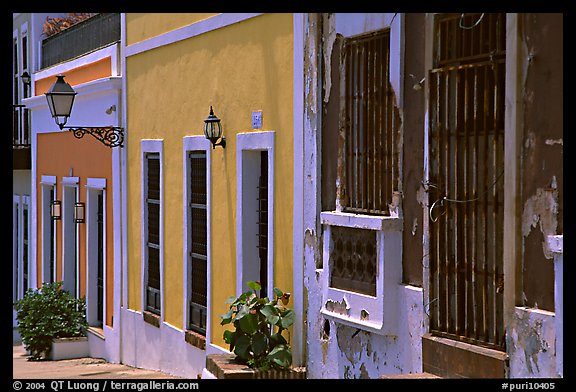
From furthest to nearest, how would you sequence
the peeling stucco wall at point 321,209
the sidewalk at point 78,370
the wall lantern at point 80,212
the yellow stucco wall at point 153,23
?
the wall lantern at point 80,212 < the sidewalk at point 78,370 < the yellow stucco wall at point 153,23 < the peeling stucco wall at point 321,209

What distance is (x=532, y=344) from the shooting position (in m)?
6.62

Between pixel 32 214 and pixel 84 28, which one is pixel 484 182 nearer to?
pixel 84 28

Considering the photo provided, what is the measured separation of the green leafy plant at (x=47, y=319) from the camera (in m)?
15.9

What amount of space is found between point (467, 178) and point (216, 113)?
4.58 meters

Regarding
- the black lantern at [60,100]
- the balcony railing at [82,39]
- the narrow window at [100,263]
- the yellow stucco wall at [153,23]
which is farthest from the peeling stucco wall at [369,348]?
the narrow window at [100,263]

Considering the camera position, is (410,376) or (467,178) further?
(410,376)

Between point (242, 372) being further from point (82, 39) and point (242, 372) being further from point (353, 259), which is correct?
point (82, 39)

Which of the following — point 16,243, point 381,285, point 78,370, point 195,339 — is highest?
point 381,285

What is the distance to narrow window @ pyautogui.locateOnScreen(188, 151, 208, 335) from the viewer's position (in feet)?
39.4

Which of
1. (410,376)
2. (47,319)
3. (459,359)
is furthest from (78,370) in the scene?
(459,359)

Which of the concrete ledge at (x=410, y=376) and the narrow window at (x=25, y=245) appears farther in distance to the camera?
the narrow window at (x=25, y=245)

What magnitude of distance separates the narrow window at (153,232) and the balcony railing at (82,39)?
2.21 meters

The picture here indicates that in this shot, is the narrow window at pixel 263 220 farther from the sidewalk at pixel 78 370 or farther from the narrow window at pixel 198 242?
the sidewalk at pixel 78 370

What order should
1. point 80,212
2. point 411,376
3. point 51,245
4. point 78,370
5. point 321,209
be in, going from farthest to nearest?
point 51,245 < point 80,212 < point 78,370 < point 321,209 < point 411,376
